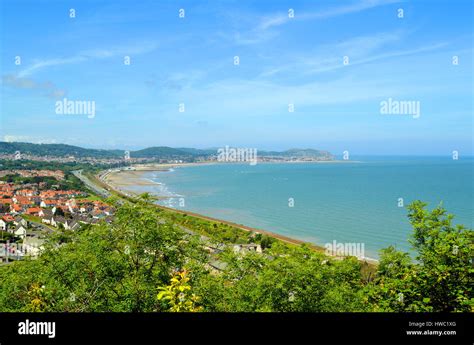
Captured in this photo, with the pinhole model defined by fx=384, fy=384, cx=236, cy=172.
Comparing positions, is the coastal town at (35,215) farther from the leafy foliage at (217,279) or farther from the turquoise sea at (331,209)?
the leafy foliage at (217,279)

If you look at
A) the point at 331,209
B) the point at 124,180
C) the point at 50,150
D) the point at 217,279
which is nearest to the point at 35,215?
the point at 331,209

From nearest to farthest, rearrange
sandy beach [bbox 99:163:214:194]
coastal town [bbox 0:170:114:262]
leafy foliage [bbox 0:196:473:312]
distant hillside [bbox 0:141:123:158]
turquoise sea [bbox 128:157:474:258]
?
leafy foliage [bbox 0:196:473:312], coastal town [bbox 0:170:114:262], turquoise sea [bbox 128:157:474:258], sandy beach [bbox 99:163:214:194], distant hillside [bbox 0:141:123:158]

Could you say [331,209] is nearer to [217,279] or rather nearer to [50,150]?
[217,279]

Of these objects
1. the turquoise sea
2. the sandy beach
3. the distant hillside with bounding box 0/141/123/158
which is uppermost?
the distant hillside with bounding box 0/141/123/158

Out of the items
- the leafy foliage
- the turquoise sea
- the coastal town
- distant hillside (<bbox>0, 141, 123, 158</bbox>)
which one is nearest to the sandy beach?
the coastal town

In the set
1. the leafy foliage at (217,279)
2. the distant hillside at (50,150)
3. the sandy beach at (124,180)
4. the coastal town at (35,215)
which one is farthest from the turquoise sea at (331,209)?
the distant hillside at (50,150)

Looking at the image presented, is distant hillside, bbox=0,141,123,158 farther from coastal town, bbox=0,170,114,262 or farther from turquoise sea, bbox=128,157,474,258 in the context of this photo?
turquoise sea, bbox=128,157,474,258

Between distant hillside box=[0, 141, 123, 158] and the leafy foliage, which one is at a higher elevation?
distant hillside box=[0, 141, 123, 158]

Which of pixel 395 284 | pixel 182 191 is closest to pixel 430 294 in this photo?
pixel 395 284
